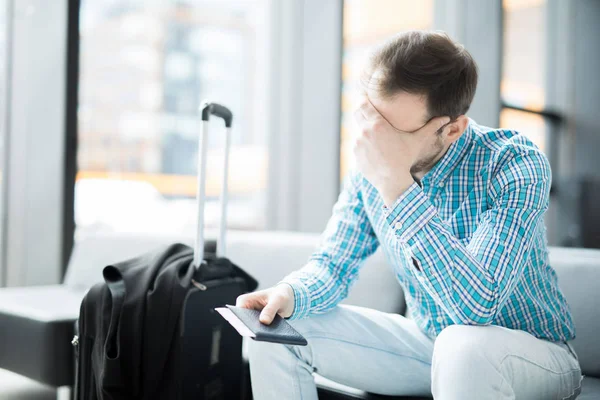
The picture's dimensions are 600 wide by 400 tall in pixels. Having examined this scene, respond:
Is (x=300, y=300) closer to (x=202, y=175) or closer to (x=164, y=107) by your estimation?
(x=202, y=175)

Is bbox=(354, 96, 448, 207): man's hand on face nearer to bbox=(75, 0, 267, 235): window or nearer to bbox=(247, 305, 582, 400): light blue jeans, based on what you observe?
bbox=(247, 305, 582, 400): light blue jeans

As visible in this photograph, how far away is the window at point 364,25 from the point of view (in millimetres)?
3451

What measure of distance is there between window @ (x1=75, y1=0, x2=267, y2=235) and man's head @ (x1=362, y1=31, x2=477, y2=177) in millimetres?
2354

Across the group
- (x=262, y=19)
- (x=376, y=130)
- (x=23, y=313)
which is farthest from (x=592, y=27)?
(x=23, y=313)

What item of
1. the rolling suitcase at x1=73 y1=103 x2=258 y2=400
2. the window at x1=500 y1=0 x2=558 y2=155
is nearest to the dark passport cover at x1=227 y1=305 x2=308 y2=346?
the rolling suitcase at x1=73 y1=103 x2=258 y2=400

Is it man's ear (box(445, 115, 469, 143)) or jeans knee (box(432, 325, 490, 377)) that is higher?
man's ear (box(445, 115, 469, 143))

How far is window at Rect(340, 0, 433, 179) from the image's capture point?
11.3ft

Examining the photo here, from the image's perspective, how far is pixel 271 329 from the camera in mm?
1075

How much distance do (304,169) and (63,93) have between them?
4.59 feet

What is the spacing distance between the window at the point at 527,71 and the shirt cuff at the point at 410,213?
10.9ft

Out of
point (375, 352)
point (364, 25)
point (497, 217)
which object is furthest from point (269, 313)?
point (364, 25)

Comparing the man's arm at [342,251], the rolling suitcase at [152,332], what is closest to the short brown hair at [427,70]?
the man's arm at [342,251]

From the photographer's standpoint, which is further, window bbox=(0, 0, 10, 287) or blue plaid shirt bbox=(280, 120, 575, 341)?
window bbox=(0, 0, 10, 287)

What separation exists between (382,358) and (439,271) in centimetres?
29
